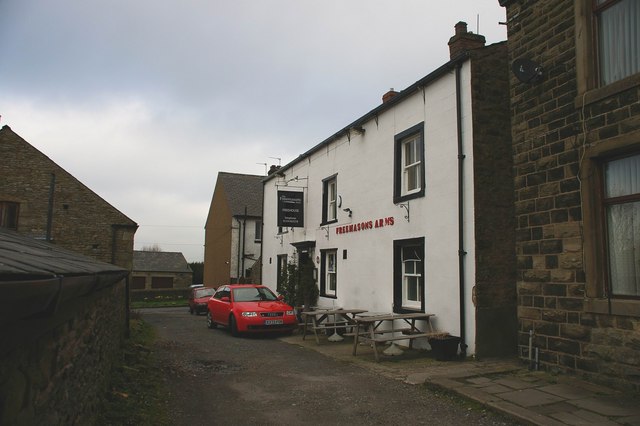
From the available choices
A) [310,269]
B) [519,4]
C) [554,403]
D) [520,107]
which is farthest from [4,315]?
[310,269]

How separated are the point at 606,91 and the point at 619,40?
32.2 inches

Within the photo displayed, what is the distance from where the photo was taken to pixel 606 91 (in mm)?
6922

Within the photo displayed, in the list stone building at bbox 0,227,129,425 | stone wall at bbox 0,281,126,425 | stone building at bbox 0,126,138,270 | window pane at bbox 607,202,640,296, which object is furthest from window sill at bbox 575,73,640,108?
stone building at bbox 0,126,138,270

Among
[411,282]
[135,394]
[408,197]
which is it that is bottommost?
[135,394]

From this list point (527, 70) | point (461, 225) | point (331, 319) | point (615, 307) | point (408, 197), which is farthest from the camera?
point (331, 319)

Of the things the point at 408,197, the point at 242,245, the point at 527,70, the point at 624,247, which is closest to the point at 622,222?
the point at 624,247

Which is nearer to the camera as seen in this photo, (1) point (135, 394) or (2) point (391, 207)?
(1) point (135, 394)

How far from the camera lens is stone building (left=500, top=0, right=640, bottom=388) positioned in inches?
265

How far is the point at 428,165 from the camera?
11.5 meters

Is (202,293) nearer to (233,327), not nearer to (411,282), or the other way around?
(233,327)

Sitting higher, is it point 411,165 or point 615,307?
point 411,165

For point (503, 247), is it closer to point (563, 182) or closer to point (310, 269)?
point (563, 182)

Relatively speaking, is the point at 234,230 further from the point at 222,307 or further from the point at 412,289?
the point at 412,289

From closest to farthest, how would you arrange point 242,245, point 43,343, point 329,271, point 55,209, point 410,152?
1. point 43,343
2. point 410,152
3. point 329,271
4. point 55,209
5. point 242,245
